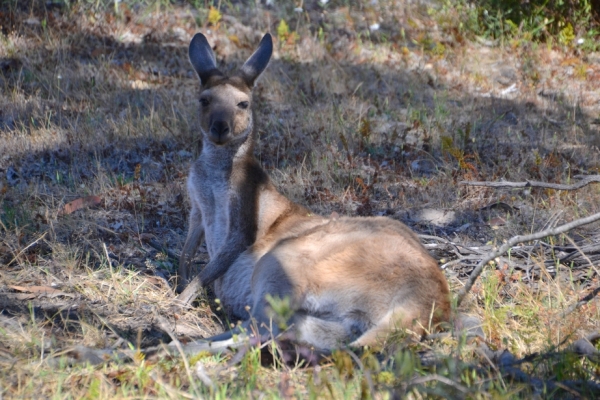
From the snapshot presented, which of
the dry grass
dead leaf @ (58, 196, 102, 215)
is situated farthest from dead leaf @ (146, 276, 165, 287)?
dead leaf @ (58, 196, 102, 215)

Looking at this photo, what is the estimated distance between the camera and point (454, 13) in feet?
36.7

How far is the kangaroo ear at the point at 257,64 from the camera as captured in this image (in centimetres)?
558

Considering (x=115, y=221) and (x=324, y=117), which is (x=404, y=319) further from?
(x=324, y=117)

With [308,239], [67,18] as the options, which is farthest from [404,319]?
[67,18]

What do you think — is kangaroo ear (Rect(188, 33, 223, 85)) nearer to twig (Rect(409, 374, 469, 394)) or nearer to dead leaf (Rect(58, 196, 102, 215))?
dead leaf (Rect(58, 196, 102, 215))

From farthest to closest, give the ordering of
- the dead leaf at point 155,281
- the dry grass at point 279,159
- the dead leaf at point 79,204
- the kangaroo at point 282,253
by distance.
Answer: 1. the dead leaf at point 79,204
2. the dead leaf at point 155,281
3. the kangaroo at point 282,253
4. the dry grass at point 279,159

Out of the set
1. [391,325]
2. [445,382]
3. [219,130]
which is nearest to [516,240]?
[391,325]

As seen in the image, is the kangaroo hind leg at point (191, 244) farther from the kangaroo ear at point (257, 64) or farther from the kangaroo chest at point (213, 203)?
the kangaroo ear at point (257, 64)

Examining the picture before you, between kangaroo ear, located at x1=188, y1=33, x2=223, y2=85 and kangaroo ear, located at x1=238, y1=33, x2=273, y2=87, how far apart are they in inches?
7.8

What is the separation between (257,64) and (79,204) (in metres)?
1.99

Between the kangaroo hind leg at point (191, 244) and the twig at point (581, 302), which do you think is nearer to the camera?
the twig at point (581, 302)

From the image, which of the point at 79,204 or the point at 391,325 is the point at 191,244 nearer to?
the point at 79,204

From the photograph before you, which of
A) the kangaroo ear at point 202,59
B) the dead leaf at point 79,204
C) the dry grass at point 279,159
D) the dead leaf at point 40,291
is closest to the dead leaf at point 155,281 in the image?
the dry grass at point 279,159

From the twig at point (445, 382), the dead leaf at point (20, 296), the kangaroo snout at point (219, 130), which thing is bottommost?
the dead leaf at point (20, 296)
